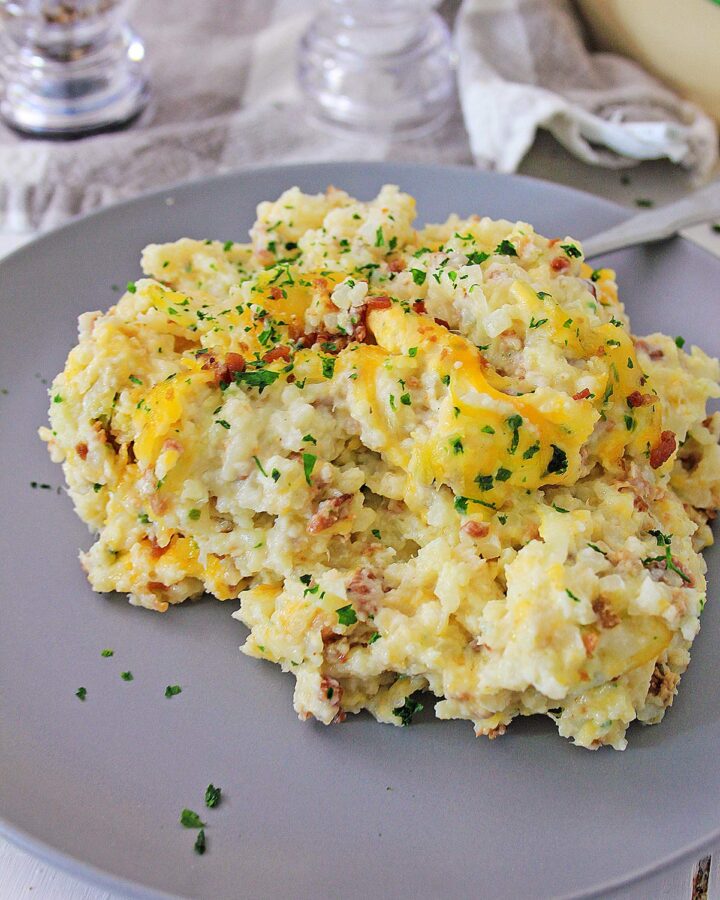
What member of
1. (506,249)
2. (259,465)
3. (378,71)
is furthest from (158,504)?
(378,71)

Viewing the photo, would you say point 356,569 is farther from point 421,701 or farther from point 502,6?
point 502,6

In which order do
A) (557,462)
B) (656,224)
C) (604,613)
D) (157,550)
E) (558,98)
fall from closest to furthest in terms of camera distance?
(604,613) → (557,462) → (157,550) → (656,224) → (558,98)

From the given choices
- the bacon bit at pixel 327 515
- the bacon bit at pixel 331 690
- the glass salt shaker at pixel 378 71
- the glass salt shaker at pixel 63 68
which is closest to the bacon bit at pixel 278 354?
the bacon bit at pixel 327 515

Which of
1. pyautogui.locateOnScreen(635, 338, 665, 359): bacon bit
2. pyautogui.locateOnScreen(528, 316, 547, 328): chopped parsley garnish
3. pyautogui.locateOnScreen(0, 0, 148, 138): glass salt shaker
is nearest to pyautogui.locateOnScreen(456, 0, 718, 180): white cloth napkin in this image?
pyautogui.locateOnScreen(0, 0, 148, 138): glass salt shaker

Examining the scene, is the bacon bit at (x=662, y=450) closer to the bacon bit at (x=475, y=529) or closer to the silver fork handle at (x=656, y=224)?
the bacon bit at (x=475, y=529)

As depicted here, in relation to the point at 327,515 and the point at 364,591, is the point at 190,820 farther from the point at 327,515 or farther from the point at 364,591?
the point at 327,515

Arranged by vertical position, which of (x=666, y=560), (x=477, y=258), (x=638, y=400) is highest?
(x=477, y=258)
